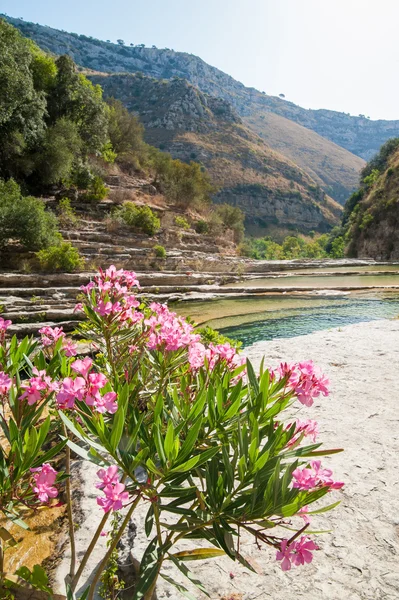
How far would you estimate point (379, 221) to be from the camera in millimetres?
46562

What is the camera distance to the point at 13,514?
1300mm

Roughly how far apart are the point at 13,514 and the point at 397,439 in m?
3.27

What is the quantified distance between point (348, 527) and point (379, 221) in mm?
52636

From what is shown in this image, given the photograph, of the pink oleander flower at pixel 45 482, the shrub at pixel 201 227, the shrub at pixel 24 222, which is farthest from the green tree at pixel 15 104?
the pink oleander flower at pixel 45 482

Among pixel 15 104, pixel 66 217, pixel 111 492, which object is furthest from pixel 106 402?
pixel 15 104

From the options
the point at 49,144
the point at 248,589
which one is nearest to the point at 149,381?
the point at 248,589

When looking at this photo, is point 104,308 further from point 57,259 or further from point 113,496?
point 57,259

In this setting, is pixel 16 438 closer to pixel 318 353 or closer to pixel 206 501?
pixel 206 501

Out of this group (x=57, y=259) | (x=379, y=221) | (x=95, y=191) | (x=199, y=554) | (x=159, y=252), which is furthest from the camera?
(x=379, y=221)

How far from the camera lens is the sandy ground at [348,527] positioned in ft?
5.65

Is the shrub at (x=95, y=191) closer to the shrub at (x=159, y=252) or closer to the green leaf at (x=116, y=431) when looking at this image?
the shrub at (x=159, y=252)

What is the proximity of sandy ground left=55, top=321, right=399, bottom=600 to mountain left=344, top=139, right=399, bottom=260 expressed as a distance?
46.9 meters

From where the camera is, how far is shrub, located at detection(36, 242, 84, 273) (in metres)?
13.3

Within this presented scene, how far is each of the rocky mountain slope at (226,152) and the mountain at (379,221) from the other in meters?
38.8
